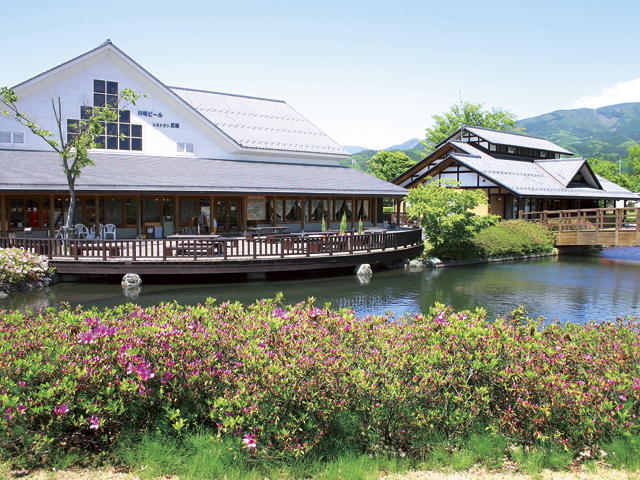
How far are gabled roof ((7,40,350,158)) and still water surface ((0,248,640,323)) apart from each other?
12070 millimetres

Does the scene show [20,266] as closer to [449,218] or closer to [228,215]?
[228,215]

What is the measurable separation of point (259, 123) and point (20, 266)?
64.1 ft

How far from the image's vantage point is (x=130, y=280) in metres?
19.2

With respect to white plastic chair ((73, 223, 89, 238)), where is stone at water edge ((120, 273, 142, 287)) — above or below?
below

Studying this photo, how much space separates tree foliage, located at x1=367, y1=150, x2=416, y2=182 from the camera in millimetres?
74312

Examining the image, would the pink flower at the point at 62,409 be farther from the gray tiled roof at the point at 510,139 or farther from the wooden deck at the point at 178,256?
the gray tiled roof at the point at 510,139

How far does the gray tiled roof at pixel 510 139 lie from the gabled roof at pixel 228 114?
1477 centimetres

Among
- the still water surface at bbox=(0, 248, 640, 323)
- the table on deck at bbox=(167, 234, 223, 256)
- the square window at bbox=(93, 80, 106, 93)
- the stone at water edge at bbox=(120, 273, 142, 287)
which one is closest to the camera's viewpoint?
the still water surface at bbox=(0, 248, 640, 323)

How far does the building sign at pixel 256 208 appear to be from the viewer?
28.8 metres

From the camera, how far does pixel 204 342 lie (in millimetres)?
5559

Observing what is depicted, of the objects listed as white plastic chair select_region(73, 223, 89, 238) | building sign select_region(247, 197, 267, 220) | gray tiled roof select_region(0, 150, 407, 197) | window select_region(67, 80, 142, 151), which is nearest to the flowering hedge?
gray tiled roof select_region(0, 150, 407, 197)

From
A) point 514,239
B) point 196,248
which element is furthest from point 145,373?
point 514,239

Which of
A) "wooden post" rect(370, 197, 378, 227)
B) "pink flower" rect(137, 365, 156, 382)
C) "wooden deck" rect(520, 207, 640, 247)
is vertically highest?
"wooden post" rect(370, 197, 378, 227)

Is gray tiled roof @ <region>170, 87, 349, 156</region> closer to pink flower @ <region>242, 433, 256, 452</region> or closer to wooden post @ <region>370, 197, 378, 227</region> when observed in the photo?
wooden post @ <region>370, 197, 378, 227</region>
